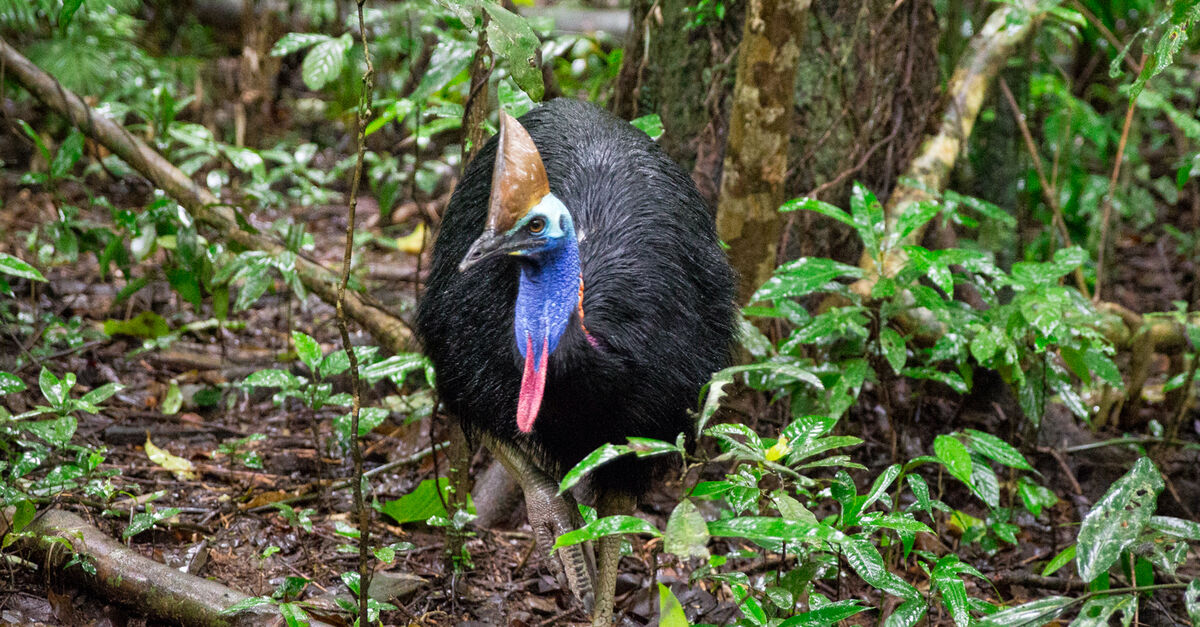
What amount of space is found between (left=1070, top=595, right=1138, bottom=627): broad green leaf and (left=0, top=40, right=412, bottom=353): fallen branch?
223cm

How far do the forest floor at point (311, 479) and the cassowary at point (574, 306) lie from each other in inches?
11.5

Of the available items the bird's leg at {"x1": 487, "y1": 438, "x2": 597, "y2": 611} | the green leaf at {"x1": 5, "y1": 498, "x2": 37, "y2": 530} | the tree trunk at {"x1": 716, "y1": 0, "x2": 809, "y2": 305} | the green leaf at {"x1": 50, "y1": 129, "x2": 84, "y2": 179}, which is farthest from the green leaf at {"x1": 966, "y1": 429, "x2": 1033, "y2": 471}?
the green leaf at {"x1": 50, "y1": 129, "x2": 84, "y2": 179}

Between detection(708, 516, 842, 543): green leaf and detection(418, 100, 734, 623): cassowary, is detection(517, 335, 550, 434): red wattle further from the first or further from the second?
detection(708, 516, 842, 543): green leaf

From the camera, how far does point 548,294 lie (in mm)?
2197

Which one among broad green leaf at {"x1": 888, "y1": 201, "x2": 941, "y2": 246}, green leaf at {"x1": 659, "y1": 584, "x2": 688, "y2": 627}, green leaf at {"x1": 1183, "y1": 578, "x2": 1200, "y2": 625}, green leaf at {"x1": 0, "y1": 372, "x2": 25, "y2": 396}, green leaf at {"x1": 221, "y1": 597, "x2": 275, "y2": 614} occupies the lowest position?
green leaf at {"x1": 221, "y1": 597, "x2": 275, "y2": 614}

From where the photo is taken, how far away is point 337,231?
549cm

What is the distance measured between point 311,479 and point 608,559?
120 centimetres

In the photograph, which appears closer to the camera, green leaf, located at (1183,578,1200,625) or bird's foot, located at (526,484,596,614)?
green leaf, located at (1183,578,1200,625)

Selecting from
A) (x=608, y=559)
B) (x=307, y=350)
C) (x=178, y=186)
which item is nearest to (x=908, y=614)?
(x=608, y=559)

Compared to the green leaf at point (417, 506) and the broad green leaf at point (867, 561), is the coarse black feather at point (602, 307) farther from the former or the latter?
the broad green leaf at point (867, 561)

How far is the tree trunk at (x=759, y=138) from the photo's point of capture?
2.88m

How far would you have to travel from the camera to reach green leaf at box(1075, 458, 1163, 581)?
183 centimetres

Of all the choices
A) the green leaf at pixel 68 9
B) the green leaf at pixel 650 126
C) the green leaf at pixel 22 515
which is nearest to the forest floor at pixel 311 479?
the green leaf at pixel 22 515

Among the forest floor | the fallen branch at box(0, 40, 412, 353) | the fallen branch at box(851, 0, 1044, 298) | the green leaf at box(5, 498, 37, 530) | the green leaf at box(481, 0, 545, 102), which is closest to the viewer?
the green leaf at box(481, 0, 545, 102)
